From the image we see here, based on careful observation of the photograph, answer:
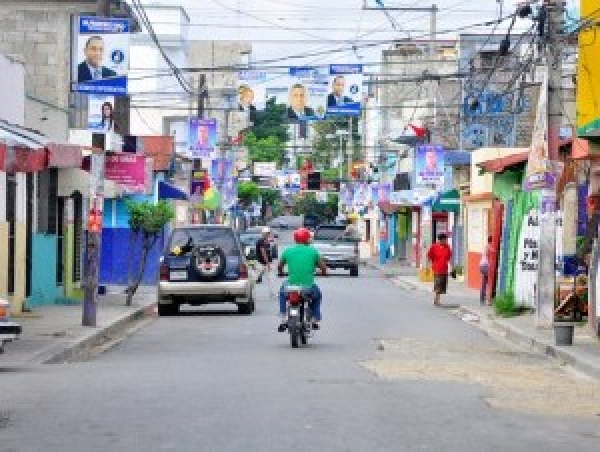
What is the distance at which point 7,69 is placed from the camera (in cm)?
2828

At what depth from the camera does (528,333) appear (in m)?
26.1

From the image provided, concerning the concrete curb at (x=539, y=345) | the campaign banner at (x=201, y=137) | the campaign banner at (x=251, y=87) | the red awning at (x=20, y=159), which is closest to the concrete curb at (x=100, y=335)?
the red awning at (x=20, y=159)

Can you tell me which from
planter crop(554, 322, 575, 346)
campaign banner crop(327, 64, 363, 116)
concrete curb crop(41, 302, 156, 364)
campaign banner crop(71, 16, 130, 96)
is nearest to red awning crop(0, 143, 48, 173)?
campaign banner crop(71, 16, 130, 96)

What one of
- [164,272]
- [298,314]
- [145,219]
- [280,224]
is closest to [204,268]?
[164,272]

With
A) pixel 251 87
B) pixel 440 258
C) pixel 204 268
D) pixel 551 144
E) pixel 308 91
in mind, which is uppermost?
pixel 251 87

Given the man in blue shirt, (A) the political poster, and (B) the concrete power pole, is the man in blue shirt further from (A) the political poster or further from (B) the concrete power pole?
(A) the political poster

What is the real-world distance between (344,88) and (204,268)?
1367cm

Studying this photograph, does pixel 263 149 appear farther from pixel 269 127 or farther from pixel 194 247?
pixel 194 247

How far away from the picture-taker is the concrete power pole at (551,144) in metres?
25.8

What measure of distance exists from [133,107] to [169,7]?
44.2 ft

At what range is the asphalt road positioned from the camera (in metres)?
11.9

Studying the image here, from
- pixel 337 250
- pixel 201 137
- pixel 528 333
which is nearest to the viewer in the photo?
pixel 528 333

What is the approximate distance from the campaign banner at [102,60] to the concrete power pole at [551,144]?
820cm

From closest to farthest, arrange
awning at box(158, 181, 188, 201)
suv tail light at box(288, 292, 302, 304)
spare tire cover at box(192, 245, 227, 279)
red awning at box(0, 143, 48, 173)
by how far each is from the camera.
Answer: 1. suv tail light at box(288, 292, 302, 304)
2. red awning at box(0, 143, 48, 173)
3. spare tire cover at box(192, 245, 227, 279)
4. awning at box(158, 181, 188, 201)
